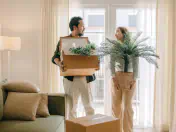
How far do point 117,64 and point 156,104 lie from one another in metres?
1.11

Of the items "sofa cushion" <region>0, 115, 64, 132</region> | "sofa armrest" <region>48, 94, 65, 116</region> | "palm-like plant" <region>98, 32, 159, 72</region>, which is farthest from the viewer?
"palm-like plant" <region>98, 32, 159, 72</region>

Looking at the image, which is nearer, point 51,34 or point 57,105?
point 57,105

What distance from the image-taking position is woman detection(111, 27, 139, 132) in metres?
3.36

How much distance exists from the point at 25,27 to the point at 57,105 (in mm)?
1671

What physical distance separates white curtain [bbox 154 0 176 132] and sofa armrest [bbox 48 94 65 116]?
1698 mm

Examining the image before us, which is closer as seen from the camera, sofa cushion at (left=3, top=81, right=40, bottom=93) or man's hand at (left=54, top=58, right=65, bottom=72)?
man's hand at (left=54, top=58, right=65, bottom=72)

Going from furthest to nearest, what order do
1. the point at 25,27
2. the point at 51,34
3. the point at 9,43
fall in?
1. the point at 25,27
2. the point at 51,34
3. the point at 9,43

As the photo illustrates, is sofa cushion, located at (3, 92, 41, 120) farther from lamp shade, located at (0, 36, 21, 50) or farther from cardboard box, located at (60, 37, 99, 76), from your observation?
lamp shade, located at (0, 36, 21, 50)

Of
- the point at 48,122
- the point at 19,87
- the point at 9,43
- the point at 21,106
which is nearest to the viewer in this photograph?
the point at 48,122

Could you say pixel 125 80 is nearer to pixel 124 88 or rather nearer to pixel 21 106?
pixel 124 88

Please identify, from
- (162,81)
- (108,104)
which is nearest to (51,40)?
(108,104)

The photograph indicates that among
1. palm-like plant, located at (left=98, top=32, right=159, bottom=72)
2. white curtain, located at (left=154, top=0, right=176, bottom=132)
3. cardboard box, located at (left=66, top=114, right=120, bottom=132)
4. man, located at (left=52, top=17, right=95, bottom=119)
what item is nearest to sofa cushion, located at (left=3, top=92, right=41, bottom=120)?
man, located at (left=52, top=17, right=95, bottom=119)

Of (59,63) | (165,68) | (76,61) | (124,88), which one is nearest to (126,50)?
(124,88)

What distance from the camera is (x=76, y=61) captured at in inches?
121
